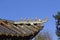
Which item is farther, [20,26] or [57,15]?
[57,15]

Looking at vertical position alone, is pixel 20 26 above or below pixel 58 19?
below

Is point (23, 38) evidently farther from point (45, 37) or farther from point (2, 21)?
point (45, 37)

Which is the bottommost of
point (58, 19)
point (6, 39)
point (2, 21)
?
point (6, 39)

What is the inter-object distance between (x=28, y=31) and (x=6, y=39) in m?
0.79

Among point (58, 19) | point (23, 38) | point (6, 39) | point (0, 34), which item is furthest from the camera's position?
point (58, 19)

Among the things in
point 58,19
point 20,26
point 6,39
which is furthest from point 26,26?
point 58,19

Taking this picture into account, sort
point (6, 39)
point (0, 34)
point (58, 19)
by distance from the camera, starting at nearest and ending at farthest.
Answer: point (0, 34) → point (6, 39) → point (58, 19)

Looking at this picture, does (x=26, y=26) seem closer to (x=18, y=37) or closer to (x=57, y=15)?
(x=18, y=37)

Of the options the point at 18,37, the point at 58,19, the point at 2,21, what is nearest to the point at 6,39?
the point at 18,37

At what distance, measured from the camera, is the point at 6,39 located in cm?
942

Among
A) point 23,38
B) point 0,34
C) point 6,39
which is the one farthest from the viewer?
point 23,38

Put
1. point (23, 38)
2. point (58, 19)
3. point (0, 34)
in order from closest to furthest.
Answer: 1. point (0, 34)
2. point (23, 38)
3. point (58, 19)

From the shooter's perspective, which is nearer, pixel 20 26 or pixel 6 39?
pixel 6 39

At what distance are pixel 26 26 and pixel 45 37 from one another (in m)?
26.9
